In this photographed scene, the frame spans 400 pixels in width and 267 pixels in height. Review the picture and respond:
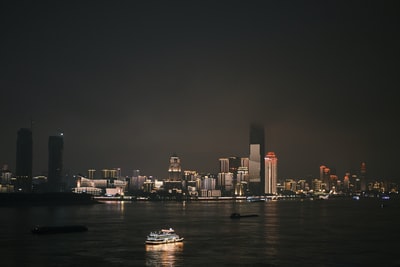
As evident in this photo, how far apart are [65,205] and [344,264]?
468 ft

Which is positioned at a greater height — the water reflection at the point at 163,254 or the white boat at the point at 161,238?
the white boat at the point at 161,238

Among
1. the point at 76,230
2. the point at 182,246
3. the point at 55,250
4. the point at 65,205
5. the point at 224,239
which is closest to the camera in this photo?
the point at 55,250

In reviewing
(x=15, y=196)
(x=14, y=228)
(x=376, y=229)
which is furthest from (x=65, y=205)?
(x=376, y=229)

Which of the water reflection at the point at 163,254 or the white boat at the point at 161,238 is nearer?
the water reflection at the point at 163,254

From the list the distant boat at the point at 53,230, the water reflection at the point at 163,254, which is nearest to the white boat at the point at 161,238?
the water reflection at the point at 163,254

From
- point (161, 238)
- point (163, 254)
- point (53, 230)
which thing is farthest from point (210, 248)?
point (53, 230)

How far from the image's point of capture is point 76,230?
71.6 metres

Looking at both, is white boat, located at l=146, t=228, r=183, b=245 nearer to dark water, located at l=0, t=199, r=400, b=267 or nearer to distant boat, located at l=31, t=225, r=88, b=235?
dark water, located at l=0, t=199, r=400, b=267

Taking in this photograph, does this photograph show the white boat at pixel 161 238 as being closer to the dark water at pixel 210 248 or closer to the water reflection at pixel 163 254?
the water reflection at pixel 163 254

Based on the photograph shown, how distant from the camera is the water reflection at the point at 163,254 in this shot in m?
44.2

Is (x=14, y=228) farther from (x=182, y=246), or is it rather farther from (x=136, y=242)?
(x=182, y=246)

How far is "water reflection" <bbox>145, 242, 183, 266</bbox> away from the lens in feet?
145

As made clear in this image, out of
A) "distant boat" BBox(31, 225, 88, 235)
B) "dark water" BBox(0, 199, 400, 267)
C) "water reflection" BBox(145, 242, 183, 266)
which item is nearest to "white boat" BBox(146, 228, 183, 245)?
"water reflection" BBox(145, 242, 183, 266)

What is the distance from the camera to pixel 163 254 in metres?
49.3
